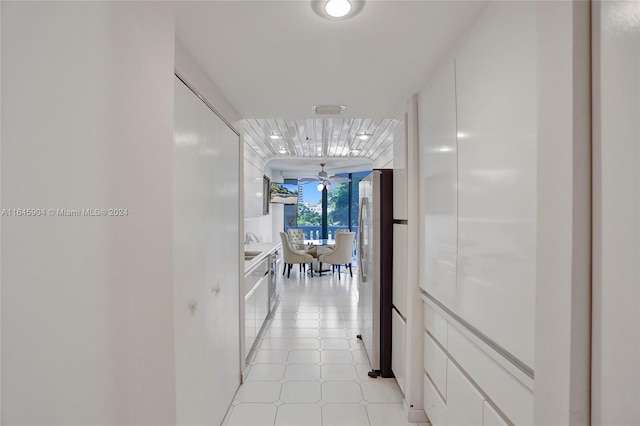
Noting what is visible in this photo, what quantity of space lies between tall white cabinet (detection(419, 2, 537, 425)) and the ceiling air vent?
2.73 feet

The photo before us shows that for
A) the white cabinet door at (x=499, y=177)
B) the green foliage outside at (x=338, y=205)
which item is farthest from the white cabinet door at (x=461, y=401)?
the green foliage outside at (x=338, y=205)

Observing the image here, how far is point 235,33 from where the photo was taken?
4.28ft

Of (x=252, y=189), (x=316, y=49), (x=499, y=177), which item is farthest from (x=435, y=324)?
(x=252, y=189)

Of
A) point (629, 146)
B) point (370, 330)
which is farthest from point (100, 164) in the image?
point (370, 330)

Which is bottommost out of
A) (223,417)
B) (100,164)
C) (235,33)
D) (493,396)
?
(223,417)

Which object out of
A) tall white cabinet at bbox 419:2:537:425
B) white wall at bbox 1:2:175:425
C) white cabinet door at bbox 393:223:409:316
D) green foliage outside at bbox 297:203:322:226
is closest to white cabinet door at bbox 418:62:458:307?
tall white cabinet at bbox 419:2:537:425

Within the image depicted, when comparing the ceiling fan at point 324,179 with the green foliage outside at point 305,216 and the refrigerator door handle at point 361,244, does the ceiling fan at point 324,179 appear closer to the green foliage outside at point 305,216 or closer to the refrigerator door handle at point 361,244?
the green foliage outside at point 305,216

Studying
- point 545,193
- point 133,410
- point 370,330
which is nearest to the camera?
point 545,193

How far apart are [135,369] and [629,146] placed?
142cm

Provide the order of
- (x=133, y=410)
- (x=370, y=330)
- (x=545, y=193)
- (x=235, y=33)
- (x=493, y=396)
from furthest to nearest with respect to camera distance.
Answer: (x=370, y=330) → (x=235, y=33) → (x=493, y=396) → (x=133, y=410) → (x=545, y=193)

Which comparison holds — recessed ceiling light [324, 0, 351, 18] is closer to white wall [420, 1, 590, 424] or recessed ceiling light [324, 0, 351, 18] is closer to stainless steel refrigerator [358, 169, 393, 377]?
white wall [420, 1, 590, 424]

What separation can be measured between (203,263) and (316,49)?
4.13 ft

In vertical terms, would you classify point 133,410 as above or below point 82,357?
below

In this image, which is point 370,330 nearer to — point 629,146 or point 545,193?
point 545,193
